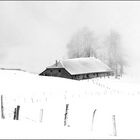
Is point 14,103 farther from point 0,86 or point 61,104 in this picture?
point 0,86

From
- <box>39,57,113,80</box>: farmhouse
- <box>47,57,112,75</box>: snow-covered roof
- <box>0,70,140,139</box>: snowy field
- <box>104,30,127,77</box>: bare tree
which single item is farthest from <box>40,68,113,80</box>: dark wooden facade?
<box>0,70,140,139</box>: snowy field

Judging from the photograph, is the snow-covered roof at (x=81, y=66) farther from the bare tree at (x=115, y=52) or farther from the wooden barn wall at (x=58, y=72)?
the bare tree at (x=115, y=52)

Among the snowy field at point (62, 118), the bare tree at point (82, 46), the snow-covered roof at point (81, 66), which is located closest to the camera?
the snowy field at point (62, 118)

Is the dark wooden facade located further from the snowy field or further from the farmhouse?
the snowy field

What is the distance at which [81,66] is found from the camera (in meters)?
57.6

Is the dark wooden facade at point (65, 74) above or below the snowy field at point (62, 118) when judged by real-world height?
above

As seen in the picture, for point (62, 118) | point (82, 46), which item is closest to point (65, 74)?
point (82, 46)

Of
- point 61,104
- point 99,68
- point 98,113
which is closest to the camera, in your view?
point 98,113

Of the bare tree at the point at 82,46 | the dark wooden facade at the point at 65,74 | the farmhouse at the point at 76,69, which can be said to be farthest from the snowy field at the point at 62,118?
the bare tree at the point at 82,46

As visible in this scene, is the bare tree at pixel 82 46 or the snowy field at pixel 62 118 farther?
the bare tree at pixel 82 46

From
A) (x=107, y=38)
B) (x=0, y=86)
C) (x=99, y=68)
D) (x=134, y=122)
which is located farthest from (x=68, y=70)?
(x=134, y=122)

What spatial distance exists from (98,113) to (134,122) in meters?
3.60

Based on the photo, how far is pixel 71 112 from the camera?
19719mm

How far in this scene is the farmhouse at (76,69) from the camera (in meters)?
53.3
